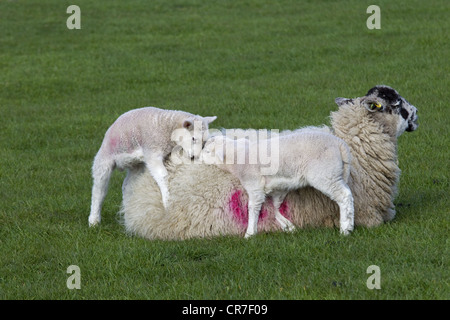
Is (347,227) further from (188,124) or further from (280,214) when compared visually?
(188,124)

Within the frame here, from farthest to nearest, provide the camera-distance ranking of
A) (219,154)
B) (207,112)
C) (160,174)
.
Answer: (207,112)
(160,174)
(219,154)

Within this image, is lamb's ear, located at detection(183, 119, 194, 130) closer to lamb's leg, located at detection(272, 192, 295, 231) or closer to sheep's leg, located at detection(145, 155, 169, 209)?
sheep's leg, located at detection(145, 155, 169, 209)

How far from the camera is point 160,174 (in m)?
7.67

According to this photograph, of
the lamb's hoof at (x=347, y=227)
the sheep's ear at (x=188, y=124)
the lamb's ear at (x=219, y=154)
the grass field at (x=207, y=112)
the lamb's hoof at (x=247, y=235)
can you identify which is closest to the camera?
the grass field at (x=207, y=112)

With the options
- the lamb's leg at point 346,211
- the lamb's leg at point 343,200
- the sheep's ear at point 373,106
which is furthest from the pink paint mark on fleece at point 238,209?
the sheep's ear at point 373,106

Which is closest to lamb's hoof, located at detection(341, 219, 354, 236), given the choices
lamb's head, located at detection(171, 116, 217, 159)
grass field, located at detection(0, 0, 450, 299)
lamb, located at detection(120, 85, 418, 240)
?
grass field, located at detection(0, 0, 450, 299)

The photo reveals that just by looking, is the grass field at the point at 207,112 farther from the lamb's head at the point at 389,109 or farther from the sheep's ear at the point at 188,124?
the sheep's ear at the point at 188,124

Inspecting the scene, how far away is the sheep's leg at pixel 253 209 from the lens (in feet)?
23.7

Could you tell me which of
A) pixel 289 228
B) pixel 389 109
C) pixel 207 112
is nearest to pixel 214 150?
pixel 289 228

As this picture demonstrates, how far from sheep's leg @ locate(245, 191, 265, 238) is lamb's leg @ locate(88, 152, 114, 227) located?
1.60m

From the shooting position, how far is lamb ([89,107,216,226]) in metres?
7.55

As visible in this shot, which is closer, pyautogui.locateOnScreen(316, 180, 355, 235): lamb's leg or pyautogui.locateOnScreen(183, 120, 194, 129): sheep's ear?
pyautogui.locateOnScreen(316, 180, 355, 235): lamb's leg

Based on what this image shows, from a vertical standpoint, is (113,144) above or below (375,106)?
below

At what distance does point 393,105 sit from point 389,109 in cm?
6
